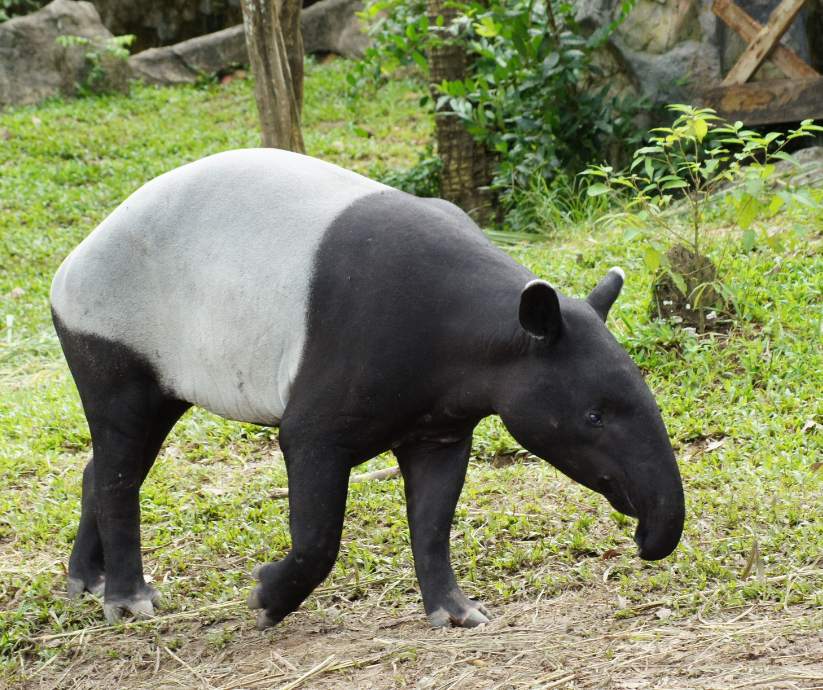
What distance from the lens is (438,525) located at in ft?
13.1

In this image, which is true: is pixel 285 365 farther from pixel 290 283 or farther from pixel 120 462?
pixel 120 462

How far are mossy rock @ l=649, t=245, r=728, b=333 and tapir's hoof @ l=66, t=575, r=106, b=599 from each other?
3.50m

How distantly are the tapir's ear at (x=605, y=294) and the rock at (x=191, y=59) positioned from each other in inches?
568

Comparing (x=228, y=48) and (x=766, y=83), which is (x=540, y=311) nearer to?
(x=766, y=83)

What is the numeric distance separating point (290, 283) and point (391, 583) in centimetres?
148

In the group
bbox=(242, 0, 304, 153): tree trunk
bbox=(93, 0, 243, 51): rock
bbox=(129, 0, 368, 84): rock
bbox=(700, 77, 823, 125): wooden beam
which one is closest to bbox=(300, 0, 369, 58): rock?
bbox=(129, 0, 368, 84): rock

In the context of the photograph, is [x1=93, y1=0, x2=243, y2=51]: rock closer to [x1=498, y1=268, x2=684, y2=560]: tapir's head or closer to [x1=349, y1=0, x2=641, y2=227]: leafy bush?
[x1=349, y1=0, x2=641, y2=227]: leafy bush

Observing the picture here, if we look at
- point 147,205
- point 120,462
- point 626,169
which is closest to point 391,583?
point 120,462

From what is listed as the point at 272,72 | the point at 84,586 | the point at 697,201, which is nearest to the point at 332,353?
the point at 84,586

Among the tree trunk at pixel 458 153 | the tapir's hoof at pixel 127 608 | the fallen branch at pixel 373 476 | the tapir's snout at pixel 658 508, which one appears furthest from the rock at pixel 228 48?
the tapir's snout at pixel 658 508

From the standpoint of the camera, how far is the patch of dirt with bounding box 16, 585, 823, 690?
10.6 ft

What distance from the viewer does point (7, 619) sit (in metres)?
4.48

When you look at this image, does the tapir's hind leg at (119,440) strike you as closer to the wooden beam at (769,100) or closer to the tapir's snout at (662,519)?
the tapir's snout at (662,519)

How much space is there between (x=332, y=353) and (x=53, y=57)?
1335 cm
